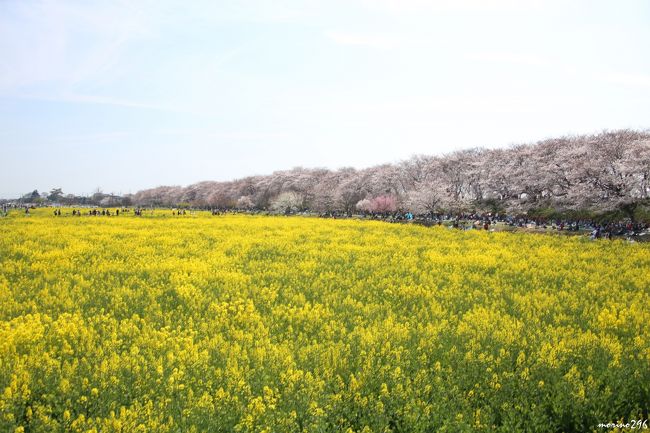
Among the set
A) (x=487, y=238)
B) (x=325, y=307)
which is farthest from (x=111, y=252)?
(x=487, y=238)

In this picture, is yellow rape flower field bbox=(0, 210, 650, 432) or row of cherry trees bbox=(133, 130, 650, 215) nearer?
yellow rape flower field bbox=(0, 210, 650, 432)

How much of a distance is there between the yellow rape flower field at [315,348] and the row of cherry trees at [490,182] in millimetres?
34093

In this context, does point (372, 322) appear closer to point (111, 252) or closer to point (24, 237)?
point (111, 252)

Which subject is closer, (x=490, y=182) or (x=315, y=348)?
(x=315, y=348)

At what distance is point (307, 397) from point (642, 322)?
951 centimetres

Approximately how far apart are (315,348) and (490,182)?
70.3 m

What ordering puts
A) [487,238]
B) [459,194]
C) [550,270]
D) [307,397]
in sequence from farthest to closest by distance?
[459,194]
[487,238]
[550,270]
[307,397]

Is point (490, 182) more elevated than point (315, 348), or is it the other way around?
point (490, 182)

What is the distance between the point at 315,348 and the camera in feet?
27.0

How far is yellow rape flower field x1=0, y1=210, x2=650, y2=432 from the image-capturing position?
6.09 meters

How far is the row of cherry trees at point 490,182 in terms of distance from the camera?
4531 centimetres

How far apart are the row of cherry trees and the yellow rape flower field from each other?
112ft

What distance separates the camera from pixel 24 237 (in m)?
24.4

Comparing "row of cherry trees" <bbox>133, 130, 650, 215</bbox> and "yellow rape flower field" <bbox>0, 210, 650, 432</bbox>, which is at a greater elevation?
"row of cherry trees" <bbox>133, 130, 650, 215</bbox>
